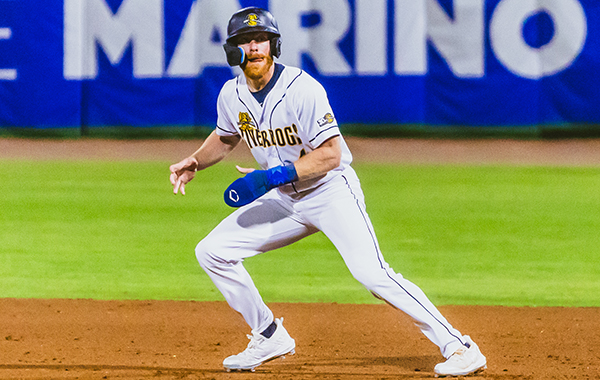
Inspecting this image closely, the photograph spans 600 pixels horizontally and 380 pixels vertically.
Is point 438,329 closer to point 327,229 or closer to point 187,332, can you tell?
point 327,229

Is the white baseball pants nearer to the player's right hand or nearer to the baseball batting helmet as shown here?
the player's right hand

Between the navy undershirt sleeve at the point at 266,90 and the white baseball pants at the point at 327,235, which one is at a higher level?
the navy undershirt sleeve at the point at 266,90

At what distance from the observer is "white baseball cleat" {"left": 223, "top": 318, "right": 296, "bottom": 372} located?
12.0 feet

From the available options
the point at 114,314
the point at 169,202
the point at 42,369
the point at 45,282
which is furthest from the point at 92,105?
the point at 42,369

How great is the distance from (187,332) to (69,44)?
34.7ft

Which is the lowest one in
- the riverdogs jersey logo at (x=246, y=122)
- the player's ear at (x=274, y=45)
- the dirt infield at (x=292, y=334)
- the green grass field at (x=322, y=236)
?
the green grass field at (x=322, y=236)

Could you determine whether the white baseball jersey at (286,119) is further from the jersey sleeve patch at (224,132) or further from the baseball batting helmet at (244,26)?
the baseball batting helmet at (244,26)

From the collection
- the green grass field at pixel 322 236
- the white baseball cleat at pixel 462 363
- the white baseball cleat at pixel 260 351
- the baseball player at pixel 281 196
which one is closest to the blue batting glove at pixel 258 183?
the baseball player at pixel 281 196

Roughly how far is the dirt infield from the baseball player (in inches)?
9.9

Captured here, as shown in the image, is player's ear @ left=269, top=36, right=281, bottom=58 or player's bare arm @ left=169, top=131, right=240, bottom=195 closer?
player's ear @ left=269, top=36, right=281, bottom=58

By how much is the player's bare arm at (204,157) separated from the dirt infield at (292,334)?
924mm

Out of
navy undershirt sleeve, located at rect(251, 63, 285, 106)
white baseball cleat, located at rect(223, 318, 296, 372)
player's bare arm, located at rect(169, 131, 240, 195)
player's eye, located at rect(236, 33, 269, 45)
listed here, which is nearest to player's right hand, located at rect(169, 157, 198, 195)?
player's bare arm, located at rect(169, 131, 240, 195)

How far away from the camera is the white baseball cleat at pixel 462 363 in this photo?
11.0 feet

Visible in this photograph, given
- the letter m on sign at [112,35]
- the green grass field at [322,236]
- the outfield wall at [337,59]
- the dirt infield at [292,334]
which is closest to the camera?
the dirt infield at [292,334]
